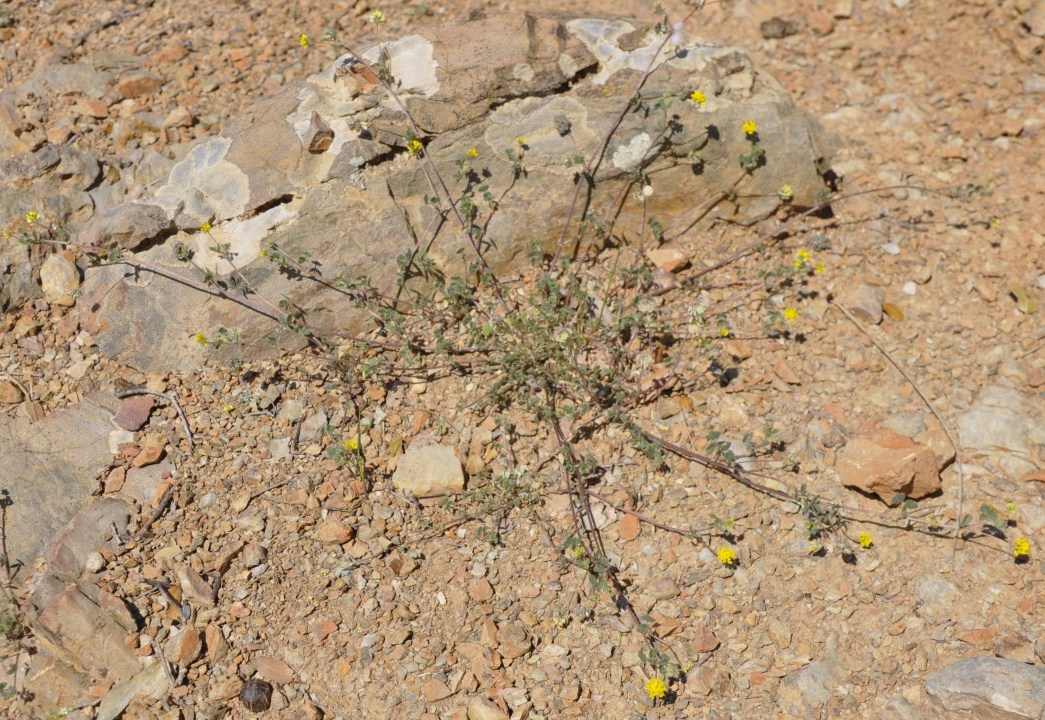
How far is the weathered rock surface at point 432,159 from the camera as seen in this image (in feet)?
14.2

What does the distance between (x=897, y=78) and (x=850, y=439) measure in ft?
9.75

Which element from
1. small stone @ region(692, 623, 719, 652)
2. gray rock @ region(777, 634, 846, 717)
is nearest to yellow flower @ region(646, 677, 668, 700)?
small stone @ region(692, 623, 719, 652)

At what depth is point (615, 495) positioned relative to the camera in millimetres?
4000

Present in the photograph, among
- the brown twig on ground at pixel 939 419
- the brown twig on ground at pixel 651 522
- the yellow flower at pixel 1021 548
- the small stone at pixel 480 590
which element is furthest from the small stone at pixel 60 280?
the yellow flower at pixel 1021 548

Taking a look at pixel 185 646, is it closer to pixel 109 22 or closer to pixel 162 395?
pixel 162 395

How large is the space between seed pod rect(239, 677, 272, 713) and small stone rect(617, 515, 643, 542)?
5.51 feet

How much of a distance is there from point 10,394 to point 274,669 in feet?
6.71

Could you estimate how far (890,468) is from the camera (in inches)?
151

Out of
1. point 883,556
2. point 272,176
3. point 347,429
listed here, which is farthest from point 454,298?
point 883,556

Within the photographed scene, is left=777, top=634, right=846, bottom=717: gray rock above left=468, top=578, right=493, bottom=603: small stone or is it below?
below

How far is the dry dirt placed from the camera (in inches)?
138

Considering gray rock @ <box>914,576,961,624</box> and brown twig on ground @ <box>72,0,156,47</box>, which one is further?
brown twig on ground @ <box>72,0,156,47</box>

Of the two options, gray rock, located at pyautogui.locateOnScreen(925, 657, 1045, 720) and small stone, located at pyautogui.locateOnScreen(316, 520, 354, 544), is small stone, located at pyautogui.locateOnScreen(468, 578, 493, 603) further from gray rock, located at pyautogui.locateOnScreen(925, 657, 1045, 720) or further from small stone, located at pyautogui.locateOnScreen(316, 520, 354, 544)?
gray rock, located at pyautogui.locateOnScreen(925, 657, 1045, 720)

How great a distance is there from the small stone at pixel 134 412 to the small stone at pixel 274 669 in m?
1.35
